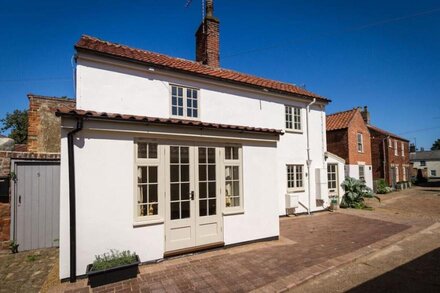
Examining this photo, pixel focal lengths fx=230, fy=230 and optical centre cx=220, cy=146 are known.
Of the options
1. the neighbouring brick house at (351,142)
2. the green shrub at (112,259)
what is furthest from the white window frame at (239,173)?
the neighbouring brick house at (351,142)

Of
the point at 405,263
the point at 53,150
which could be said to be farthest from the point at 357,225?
the point at 53,150

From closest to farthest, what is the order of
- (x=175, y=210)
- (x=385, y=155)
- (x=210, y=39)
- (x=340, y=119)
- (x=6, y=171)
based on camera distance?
(x=175, y=210), (x=6, y=171), (x=210, y=39), (x=340, y=119), (x=385, y=155)

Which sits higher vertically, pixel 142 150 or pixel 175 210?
pixel 142 150

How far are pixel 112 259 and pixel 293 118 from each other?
10545 mm

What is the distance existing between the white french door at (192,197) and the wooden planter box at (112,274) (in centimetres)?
109

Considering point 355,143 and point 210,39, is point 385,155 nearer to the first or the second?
point 355,143

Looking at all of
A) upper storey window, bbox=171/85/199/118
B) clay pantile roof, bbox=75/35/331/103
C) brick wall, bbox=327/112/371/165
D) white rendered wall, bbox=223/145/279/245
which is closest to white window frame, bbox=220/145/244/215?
white rendered wall, bbox=223/145/279/245

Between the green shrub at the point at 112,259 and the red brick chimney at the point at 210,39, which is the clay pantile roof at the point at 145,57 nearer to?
the red brick chimney at the point at 210,39

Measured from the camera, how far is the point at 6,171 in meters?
6.99

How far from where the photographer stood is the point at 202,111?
10.0m

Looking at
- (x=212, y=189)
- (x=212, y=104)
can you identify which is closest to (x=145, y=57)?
(x=212, y=104)

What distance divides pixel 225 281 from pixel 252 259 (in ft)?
4.37

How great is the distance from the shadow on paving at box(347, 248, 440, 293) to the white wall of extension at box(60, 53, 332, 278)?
3099 mm

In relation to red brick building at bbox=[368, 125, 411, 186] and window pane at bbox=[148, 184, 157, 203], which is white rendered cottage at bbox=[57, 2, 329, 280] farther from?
red brick building at bbox=[368, 125, 411, 186]
